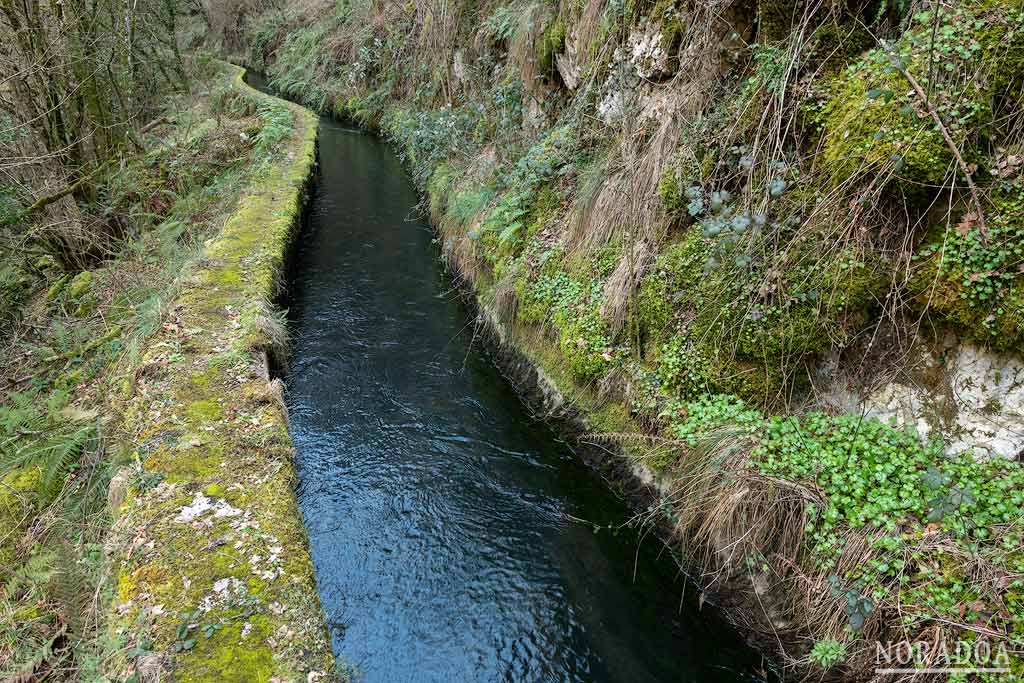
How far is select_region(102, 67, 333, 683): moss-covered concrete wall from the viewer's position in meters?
2.95

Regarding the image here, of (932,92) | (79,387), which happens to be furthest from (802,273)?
(79,387)

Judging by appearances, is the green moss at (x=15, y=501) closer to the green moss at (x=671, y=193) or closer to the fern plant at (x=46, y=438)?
the fern plant at (x=46, y=438)

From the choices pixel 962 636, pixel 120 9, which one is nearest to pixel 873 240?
pixel 962 636

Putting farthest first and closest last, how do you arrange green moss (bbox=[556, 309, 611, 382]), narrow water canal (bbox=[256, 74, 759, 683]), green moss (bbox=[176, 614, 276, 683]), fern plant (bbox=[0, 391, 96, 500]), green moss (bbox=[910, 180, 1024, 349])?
green moss (bbox=[556, 309, 611, 382]), fern plant (bbox=[0, 391, 96, 500]), narrow water canal (bbox=[256, 74, 759, 683]), green moss (bbox=[910, 180, 1024, 349]), green moss (bbox=[176, 614, 276, 683])

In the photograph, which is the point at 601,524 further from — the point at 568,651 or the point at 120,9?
the point at 120,9

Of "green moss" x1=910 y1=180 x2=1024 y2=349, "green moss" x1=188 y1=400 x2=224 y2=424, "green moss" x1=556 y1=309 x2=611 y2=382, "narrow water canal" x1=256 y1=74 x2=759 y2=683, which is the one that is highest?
"green moss" x1=910 y1=180 x2=1024 y2=349

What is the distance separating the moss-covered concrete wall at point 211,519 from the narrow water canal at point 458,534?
0.66 metres

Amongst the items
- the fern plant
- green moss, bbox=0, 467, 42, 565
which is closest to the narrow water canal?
the fern plant

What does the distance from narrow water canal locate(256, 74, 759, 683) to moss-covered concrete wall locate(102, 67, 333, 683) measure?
661 millimetres

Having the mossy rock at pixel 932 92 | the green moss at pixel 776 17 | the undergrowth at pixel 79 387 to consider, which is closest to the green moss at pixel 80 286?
the undergrowth at pixel 79 387

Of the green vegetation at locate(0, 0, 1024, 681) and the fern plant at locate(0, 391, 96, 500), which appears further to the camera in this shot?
the fern plant at locate(0, 391, 96, 500)

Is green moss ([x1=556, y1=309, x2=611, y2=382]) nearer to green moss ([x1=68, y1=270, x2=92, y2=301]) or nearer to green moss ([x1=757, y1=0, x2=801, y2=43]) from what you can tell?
green moss ([x1=757, y1=0, x2=801, y2=43])

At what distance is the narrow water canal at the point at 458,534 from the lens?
12.2 ft

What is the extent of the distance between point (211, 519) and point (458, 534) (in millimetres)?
1761
